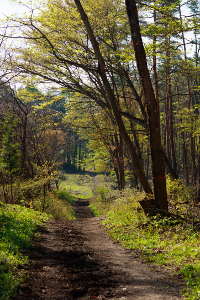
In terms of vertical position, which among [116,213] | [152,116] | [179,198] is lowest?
[116,213]

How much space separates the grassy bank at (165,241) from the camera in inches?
162

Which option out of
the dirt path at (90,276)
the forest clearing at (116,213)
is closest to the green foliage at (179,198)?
the forest clearing at (116,213)

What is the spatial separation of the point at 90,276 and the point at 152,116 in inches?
200

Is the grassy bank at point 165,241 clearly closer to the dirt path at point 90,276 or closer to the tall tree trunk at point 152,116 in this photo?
the dirt path at point 90,276

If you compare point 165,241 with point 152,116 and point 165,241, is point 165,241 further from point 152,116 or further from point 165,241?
point 152,116

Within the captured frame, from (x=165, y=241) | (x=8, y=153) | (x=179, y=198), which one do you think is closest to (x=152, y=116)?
(x=179, y=198)

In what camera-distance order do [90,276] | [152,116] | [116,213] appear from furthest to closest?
[116,213] → [152,116] → [90,276]

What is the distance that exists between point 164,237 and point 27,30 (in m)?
10.6

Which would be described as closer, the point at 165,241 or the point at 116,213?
the point at 165,241

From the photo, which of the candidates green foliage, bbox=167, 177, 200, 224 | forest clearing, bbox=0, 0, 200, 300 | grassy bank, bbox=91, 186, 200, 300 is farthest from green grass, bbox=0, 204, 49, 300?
green foliage, bbox=167, 177, 200, 224

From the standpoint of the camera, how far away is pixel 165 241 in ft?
19.5

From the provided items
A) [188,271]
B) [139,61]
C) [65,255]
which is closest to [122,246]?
[65,255]

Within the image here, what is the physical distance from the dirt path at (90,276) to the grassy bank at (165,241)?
0.26m

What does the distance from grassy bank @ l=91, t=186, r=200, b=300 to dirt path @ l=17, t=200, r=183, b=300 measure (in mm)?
263
